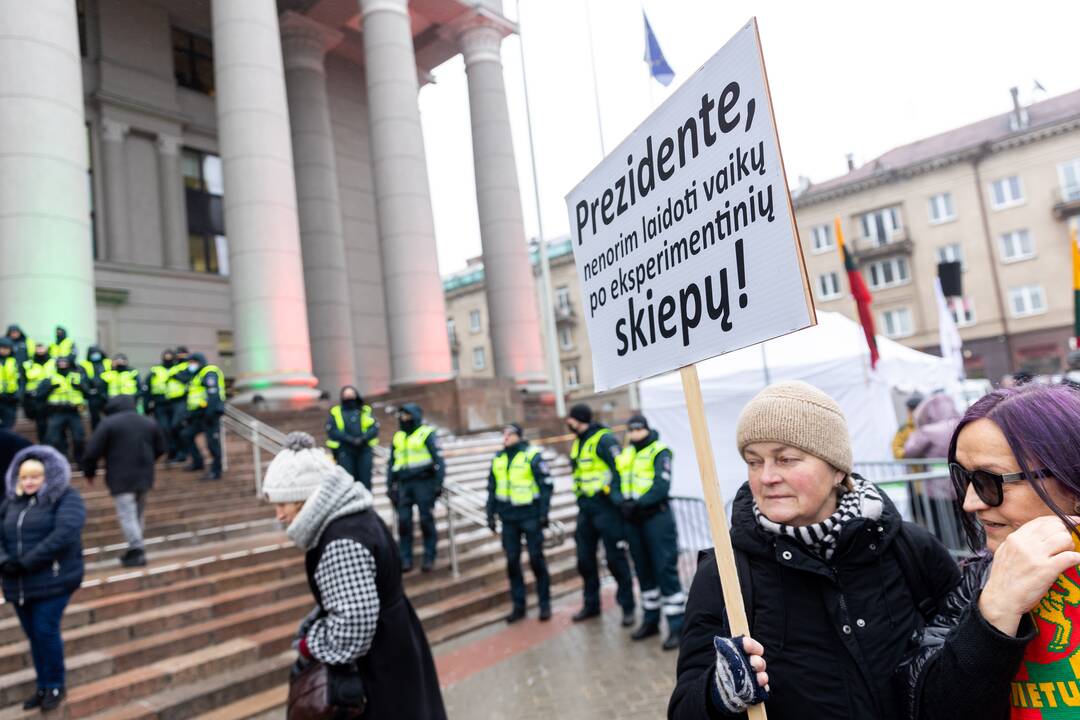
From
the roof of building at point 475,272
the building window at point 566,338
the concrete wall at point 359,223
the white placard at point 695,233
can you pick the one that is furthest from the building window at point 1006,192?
the white placard at point 695,233

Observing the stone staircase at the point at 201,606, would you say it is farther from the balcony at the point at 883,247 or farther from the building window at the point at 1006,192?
the building window at the point at 1006,192

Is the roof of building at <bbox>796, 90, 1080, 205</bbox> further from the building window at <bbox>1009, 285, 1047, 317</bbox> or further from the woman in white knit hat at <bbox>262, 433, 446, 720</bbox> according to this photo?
the woman in white knit hat at <bbox>262, 433, 446, 720</bbox>

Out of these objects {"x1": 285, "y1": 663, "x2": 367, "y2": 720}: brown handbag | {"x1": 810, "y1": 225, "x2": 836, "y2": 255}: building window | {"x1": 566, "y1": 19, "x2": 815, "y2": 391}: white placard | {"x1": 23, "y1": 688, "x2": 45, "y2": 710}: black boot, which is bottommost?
{"x1": 23, "y1": 688, "x2": 45, "y2": 710}: black boot

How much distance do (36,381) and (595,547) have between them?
8.20m

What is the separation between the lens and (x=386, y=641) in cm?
326

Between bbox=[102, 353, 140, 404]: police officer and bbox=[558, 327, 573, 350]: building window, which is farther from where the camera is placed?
bbox=[558, 327, 573, 350]: building window

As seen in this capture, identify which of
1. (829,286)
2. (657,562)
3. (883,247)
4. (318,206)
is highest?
(883,247)

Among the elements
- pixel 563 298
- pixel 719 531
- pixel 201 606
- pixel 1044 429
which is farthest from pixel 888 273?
pixel 1044 429

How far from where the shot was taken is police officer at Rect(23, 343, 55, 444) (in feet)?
34.2

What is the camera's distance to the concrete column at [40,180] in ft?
40.4

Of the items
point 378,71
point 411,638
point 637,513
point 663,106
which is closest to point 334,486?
point 411,638

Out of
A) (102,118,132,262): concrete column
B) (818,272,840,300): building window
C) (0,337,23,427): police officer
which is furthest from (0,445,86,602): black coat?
(818,272,840,300): building window

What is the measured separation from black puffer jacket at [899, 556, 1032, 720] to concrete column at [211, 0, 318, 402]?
50.0 ft

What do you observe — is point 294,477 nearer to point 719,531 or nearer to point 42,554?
point 719,531
